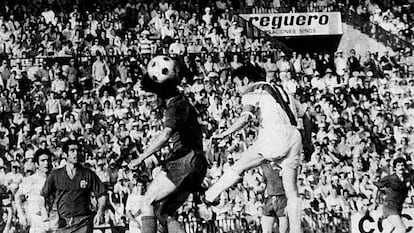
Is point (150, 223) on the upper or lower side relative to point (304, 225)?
upper

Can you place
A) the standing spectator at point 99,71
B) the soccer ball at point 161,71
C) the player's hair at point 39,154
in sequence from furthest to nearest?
the standing spectator at point 99,71 → the player's hair at point 39,154 → the soccer ball at point 161,71

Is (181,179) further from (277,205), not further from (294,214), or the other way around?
(277,205)

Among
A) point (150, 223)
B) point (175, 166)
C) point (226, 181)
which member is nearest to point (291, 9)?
point (226, 181)

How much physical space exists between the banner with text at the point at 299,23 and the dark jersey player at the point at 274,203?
720 cm

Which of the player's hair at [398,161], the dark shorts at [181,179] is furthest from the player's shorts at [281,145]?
the player's hair at [398,161]

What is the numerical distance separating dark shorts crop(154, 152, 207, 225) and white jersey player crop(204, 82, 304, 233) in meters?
1.54

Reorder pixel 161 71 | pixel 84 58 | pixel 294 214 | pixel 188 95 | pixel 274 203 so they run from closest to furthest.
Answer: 1. pixel 161 71
2. pixel 294 214
3. pixel 274 203
4. pixel 188 95
5. pixel 84 58

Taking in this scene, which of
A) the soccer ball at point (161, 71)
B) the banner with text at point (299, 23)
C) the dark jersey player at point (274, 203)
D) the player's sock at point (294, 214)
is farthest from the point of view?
the banner with text at point (299, 23)

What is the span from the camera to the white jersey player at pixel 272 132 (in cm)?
1016

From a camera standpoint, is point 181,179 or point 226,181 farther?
point 226,181

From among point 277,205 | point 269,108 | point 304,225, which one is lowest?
point 304,225

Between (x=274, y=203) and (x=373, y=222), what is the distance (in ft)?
6.24

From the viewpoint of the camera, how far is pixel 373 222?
1136 cm

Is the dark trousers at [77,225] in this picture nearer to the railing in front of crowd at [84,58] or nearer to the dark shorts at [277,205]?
the dark shorts at [277,205]
